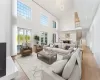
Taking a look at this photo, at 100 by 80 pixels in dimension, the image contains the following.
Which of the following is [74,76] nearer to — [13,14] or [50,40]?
[13,14]

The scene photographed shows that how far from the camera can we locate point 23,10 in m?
6.73

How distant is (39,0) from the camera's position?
7.50 m

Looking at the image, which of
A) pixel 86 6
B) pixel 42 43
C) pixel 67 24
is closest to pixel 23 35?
pixel 42 43

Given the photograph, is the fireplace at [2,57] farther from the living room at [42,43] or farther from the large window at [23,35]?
the large window at [23,35]

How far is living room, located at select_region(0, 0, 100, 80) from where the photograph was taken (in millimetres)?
1697

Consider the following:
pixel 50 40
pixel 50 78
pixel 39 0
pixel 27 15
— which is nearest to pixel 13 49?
pixel 27 15

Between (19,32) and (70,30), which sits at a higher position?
(70,30)

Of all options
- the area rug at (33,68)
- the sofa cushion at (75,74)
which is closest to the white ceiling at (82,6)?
the sofa cushion at (75,74)

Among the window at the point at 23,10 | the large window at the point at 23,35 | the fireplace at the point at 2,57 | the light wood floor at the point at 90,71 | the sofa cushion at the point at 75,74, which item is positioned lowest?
the light wood floor at the point at 90,71

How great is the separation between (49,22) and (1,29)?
789cm

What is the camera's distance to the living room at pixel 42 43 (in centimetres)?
170

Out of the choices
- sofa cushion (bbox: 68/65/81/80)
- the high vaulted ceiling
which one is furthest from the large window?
sofa cushion (bbox: 68/65/81/80)

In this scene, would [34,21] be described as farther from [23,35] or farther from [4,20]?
[4,20]

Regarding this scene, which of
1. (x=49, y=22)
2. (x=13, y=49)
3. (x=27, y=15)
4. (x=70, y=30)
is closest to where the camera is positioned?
(x=13, y=49)
